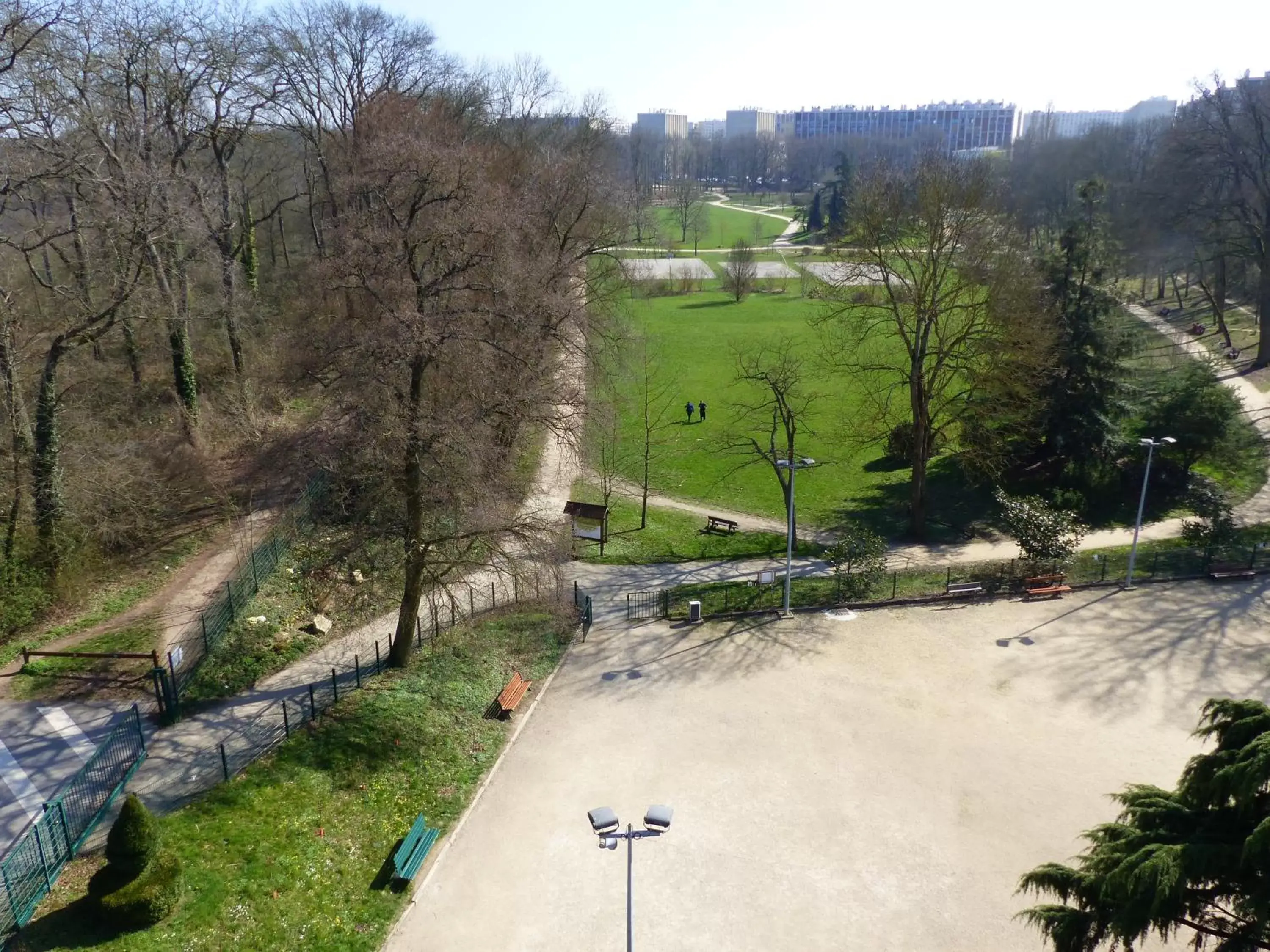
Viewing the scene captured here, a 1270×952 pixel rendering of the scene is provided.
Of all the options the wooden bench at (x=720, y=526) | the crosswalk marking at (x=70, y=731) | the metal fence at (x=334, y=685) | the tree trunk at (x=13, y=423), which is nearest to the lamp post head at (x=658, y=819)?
the metal fence at (x=334, y=685)

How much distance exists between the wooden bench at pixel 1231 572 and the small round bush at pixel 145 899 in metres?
26.3

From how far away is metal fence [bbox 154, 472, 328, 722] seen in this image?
1625cm

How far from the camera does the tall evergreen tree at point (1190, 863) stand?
888 centimetres

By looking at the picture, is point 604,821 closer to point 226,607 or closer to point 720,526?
point 226,607

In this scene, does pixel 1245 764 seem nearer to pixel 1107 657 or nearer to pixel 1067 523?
pixel 1107 657

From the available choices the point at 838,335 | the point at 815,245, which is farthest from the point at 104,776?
the point at 815,245

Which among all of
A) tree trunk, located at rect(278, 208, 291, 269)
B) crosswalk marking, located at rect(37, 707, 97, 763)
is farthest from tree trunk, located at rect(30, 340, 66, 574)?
tree trunk, located at rect(278, 208, 291, 269)

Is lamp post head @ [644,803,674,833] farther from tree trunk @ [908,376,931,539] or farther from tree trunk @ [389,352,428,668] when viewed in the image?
tree trunk @ [908,376,931,539]

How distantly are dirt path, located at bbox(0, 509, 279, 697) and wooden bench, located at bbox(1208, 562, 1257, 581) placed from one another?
87.2ft

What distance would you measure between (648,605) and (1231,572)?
16.8 metres

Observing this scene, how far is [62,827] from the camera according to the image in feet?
41.1

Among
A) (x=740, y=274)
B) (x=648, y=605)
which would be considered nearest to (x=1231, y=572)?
(x=648, y=605)

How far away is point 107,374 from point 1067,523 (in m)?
30.7

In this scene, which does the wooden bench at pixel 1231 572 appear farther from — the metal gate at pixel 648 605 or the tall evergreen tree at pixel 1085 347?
the metal gate at pixel 648 605
